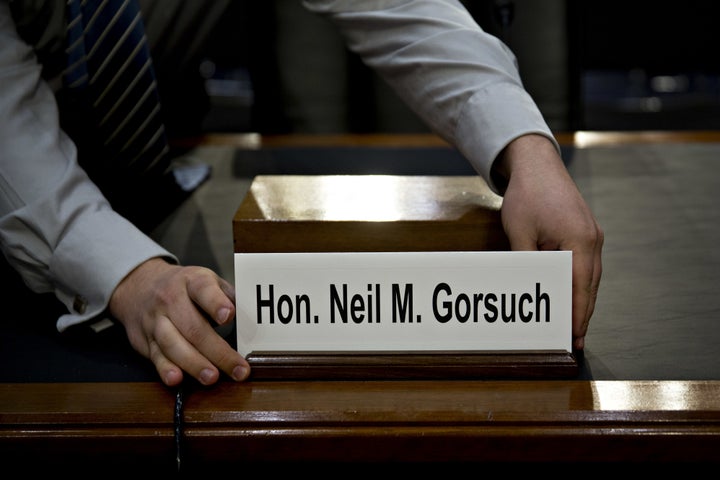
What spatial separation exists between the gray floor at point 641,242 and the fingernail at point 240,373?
0.21m

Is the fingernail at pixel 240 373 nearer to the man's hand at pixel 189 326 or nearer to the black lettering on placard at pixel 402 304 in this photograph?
the man's hand at pixel 189 326

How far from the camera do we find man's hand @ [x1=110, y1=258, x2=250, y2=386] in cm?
65

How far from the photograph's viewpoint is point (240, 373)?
0.65 meters

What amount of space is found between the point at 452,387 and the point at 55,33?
0.62 meters

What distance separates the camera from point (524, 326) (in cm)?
64

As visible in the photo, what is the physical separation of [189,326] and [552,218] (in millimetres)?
301

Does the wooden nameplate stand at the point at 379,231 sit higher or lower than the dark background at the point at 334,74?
higher

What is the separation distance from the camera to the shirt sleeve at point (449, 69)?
2.76 ft

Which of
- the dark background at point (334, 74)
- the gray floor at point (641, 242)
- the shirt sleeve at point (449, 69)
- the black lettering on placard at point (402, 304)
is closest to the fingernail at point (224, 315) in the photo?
the black lettering on placard at point (402, 304)

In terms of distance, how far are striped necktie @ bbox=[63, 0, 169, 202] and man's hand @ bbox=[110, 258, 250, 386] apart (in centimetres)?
36
